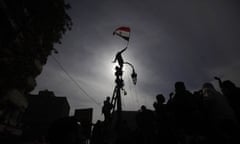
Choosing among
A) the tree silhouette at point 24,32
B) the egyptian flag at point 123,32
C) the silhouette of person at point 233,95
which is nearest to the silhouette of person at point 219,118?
the silhouette of person at point 233,95

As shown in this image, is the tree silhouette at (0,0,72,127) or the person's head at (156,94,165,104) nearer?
the person's head at (156,94,165,104)

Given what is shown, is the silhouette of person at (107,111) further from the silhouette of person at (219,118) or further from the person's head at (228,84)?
the person's head at (228,84)

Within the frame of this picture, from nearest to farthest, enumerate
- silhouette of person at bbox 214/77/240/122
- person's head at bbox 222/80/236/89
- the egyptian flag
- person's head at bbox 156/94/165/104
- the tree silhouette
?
silhouette of person at bbox 214/77/240/122 → person's head at bbox 222/80/236/89 → person's head at bbox 156/94/165/104 → the tree silhouette → the egyptian flag

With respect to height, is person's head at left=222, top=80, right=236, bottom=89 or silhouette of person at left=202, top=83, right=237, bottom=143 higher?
person's head at left=222, top=80, right=236, bottom=89

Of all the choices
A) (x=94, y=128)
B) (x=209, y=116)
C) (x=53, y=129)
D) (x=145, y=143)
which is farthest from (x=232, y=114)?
(x=94, y=128)

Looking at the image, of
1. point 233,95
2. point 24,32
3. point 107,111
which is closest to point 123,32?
point 107,111

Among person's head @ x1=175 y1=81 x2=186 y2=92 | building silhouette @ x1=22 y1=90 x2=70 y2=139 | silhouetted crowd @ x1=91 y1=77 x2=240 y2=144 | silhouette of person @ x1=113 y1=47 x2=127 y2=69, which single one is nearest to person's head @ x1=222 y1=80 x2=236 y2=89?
silhouetted crowd @ x1=91 y1=77 x2=240 y2=144

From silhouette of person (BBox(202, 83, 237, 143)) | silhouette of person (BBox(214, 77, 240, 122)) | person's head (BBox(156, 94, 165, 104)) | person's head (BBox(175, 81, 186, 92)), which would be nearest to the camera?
silhouette of person (BBox(202, 83, 237, 143))

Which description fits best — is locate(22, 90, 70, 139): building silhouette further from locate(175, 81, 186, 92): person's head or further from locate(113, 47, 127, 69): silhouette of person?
locate(175, 81, 186, 92): person's head

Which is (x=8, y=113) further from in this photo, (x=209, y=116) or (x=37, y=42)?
(x=209, y=116)

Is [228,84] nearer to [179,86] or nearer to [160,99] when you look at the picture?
[179,86]

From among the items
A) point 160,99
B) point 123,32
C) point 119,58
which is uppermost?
point 123,32

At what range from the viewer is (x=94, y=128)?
7332 millimetres

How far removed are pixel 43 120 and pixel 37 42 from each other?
29.4 m
